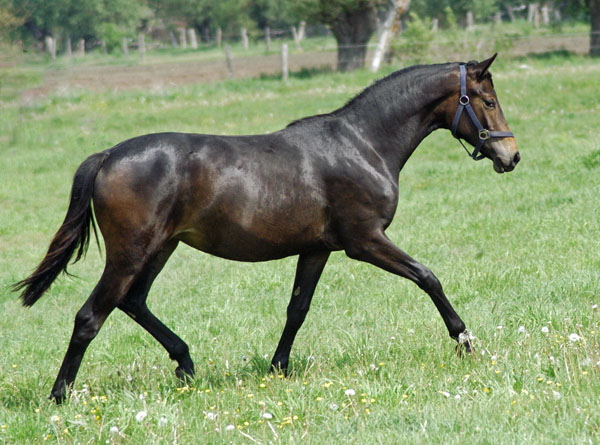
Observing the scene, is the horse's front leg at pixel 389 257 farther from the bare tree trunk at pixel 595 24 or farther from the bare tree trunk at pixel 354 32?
the bare tree trunk at pixel 595 24

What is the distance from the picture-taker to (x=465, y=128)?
17.6ft

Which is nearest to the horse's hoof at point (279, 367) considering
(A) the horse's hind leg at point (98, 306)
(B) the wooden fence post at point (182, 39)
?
(A) the horse's hind leg at point (98, 306)

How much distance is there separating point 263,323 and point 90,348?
1.46m

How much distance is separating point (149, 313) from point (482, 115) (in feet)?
8.83

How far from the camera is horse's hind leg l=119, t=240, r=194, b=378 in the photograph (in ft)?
17.0

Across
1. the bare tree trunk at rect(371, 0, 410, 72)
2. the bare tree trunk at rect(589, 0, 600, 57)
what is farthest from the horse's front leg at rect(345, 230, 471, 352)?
the bare tree trunk at rect(589, 0, 600, 57)

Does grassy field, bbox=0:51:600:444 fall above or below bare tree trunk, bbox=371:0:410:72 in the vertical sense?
below

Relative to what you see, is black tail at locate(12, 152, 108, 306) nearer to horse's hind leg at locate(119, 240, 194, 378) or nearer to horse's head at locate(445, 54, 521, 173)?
horse's hind leg at locate(119, 240, 194, 378)

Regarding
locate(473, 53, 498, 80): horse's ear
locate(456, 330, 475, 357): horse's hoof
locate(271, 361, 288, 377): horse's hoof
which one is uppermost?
locate(473, 53, 498, 80): horse's ear

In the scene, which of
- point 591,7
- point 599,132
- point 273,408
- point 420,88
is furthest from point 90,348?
point 591,7

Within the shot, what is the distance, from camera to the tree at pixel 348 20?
95.9 feet

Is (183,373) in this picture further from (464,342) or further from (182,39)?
(182,39)

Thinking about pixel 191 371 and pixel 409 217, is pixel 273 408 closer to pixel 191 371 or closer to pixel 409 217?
pixel 191 371

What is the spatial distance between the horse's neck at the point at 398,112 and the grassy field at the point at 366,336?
1.36 metres
